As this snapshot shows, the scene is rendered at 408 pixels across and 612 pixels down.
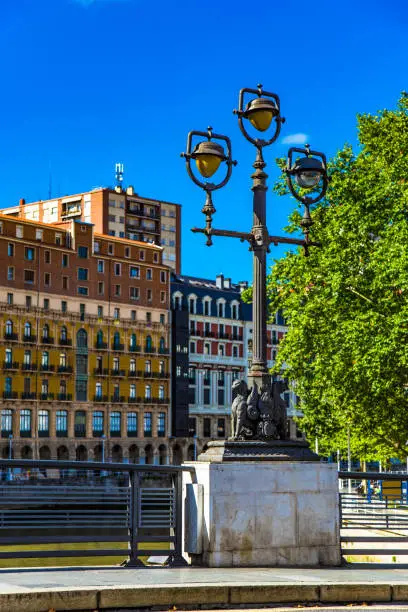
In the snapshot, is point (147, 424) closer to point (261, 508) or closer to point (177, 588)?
point (261, 508)

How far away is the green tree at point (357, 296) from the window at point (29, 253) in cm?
6233

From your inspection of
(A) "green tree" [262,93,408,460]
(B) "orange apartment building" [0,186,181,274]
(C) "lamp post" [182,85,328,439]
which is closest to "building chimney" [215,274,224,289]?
(B) "orange apartment building" [0,186,181,274]

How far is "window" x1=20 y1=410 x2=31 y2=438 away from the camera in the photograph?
Result: 337 feet

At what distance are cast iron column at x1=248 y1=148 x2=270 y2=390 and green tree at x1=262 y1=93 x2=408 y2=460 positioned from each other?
65.8 ft

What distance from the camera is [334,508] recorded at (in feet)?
47.1

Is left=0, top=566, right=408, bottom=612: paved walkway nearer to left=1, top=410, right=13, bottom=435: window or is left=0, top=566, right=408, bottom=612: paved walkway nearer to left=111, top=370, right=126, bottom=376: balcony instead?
left=1, top=410, right=13, bottom=435: window

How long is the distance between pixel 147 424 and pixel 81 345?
1223 centimetres

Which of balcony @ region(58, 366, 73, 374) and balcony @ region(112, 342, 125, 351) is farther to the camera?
balcony @ region(112, 342, 125, 351)

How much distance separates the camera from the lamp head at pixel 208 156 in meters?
15.5

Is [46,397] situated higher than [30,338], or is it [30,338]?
[30,338]

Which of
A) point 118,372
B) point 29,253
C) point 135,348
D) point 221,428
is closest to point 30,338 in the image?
point 29,253

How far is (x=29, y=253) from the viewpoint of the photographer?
104125mm

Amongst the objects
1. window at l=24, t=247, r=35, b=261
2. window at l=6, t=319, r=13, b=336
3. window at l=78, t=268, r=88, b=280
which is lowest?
window at l=6, t=319, r=13, b=336

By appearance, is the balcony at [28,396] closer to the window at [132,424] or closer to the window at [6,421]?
the window at [6,421]
